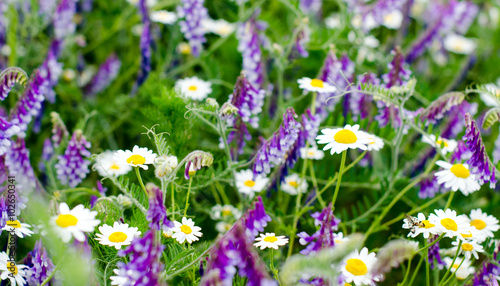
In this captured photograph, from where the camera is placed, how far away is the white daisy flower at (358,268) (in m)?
1.13

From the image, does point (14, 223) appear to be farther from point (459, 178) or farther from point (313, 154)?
point (459, 178)

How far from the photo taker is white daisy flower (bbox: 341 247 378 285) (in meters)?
1.13

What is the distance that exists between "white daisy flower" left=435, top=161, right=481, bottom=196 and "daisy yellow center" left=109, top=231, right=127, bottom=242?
839 millimetres

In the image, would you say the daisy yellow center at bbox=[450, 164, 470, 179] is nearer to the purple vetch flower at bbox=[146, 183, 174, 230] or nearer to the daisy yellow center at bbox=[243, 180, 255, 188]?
the daisy yellow center at bbox=[243, 180, 255, 188]

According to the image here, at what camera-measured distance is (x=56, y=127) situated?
5.26 ft

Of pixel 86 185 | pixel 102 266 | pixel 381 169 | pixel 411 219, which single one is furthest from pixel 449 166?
pixel 86 185

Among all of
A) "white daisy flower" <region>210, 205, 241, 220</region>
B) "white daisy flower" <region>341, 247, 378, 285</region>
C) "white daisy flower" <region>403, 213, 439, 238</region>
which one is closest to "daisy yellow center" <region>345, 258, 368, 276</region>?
"white daisy flower" <region>341, 247, 378, 285</region>

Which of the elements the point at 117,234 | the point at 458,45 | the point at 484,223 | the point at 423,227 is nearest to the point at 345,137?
the point at 423,227

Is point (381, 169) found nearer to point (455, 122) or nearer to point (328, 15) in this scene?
point (455, 122)

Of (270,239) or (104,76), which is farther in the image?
(104,76)

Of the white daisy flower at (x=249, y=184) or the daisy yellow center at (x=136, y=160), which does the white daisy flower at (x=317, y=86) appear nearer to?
the white daisy flower at (x=249, y=184)

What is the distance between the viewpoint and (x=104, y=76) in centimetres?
242

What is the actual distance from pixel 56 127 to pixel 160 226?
0.67 meters

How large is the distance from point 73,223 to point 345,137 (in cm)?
69
